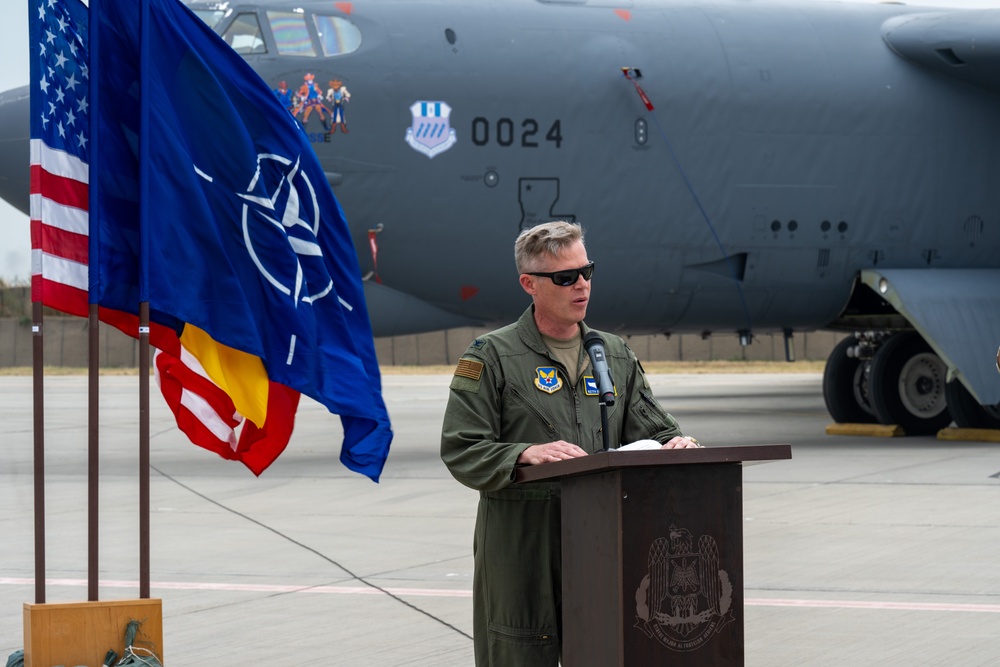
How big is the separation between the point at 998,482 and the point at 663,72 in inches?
209

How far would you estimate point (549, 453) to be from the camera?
384 centimetres

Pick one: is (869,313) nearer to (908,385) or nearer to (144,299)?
(908,385)

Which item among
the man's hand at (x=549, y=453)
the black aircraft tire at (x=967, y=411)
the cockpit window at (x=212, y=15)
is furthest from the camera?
the black aircraft tire at (x=967, y=411)

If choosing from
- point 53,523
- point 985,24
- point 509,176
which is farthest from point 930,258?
point 53,523

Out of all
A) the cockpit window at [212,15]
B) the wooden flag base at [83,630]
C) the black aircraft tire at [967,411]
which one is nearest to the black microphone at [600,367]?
the wooden flag base at [83,630]

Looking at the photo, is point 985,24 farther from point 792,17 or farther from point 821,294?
point 821,294

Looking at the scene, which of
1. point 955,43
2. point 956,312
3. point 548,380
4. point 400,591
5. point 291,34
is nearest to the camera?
point 548,380

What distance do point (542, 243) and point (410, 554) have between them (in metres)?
4.68

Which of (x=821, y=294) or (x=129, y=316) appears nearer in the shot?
(x=129, y=316)

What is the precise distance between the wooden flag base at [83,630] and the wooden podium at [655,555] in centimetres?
186

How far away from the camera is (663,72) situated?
1388cm

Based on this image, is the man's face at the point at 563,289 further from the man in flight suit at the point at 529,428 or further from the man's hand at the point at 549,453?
the man's hand at the point at 549,453

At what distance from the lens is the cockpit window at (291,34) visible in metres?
12.9

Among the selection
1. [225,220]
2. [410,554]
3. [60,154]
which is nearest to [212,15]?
[410,554]
